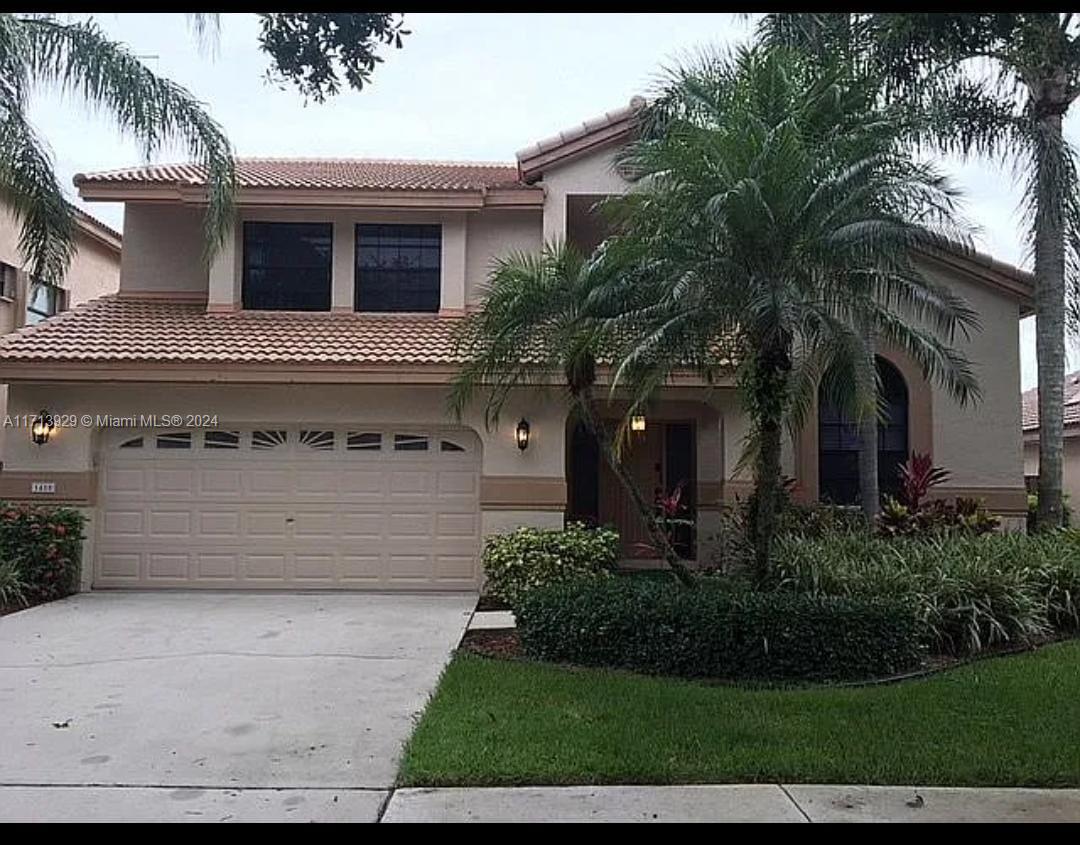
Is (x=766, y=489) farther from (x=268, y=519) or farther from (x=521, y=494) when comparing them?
(x=268, y=519)

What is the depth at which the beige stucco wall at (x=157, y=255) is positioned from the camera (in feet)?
52.2

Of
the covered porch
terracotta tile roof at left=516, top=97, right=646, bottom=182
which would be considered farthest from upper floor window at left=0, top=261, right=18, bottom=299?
the covered porch

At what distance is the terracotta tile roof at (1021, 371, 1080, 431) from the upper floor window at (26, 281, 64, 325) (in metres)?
19.6

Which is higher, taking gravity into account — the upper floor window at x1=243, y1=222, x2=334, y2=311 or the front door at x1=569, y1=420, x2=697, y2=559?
the upper floor window at x1=243, y1=222, x2=334, y2=311

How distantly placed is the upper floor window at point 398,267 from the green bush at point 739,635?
799 cm

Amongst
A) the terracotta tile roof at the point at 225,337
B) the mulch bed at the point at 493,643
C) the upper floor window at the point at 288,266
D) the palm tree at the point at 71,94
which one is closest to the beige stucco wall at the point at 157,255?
the terracotta tile roof at the point at 225,337

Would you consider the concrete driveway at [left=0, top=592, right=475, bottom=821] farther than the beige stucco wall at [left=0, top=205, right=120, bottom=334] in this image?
No

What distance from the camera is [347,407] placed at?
13406 millimetres

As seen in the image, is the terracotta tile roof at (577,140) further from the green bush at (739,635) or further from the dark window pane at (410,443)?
the green bush at (739,635)

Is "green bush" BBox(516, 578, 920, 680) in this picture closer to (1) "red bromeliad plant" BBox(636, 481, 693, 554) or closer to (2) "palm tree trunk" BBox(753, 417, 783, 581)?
(2) "palm tree trunk" BBox(753, 417, 783, 581)

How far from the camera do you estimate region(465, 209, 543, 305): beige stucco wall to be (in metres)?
15.7

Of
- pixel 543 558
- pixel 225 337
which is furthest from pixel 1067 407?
pixel 225 337

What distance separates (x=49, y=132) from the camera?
485 inches
